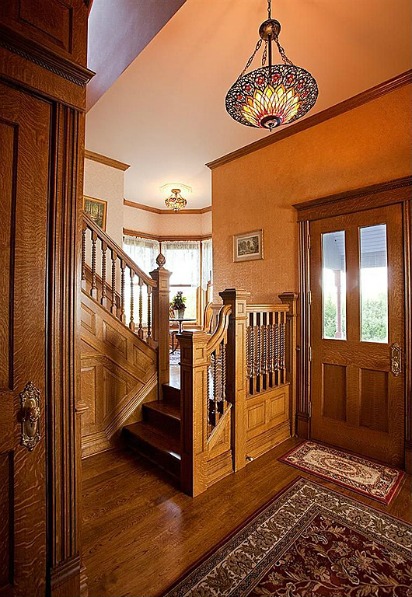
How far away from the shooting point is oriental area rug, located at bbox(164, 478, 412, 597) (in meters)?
1.55

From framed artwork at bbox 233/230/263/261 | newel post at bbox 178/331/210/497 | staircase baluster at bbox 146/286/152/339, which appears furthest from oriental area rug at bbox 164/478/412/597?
framed artwork at bbox 233/230/263/261

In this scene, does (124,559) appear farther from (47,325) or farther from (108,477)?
(47,325)

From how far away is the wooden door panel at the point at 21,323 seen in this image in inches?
46.9

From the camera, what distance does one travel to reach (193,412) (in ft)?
7.61

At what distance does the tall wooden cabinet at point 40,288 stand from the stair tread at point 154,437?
4.37 ft

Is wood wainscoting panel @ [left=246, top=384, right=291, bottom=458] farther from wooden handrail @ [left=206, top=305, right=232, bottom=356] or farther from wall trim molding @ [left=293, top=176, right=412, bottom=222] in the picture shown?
wall trim molding @ [left=293, top=176, right=412, bottom=222]

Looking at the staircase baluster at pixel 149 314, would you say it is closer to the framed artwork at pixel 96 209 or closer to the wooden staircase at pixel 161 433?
the wooden staircase at pixel 161 433

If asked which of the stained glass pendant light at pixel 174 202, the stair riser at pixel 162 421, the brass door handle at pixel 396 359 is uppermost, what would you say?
the stained glass pendant light at pixel 174 202

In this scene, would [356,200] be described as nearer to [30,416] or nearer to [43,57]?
[43,57]

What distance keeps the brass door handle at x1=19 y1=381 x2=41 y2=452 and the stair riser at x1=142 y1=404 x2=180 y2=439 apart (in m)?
1.84

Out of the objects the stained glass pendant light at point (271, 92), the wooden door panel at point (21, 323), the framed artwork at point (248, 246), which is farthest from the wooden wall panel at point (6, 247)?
the framed artwork at point (248, 246)

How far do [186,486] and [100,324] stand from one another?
1.65 m

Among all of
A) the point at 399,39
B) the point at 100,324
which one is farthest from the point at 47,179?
the point at 399,39

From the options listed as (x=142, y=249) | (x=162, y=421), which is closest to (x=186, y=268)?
(x=142, y=249)
